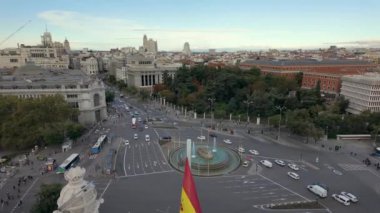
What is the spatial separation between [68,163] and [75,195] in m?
32.7

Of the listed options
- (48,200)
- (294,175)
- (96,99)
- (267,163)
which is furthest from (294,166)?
(96,99)

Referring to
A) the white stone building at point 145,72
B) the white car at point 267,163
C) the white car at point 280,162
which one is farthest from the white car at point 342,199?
the white stone building at point 145,72

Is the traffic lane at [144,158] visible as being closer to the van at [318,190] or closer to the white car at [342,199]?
the van at [318,190]

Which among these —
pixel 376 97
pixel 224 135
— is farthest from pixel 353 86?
pixel 224 135

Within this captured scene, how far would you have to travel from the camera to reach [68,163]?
122 ft

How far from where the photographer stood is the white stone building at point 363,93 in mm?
60906

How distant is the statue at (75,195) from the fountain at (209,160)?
96.1 ft

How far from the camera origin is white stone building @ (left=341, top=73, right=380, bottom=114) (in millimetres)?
60906

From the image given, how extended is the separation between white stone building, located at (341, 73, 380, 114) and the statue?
6583 cm

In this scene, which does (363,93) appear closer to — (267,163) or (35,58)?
(267,163)

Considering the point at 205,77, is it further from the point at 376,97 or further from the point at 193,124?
the point at 376,97

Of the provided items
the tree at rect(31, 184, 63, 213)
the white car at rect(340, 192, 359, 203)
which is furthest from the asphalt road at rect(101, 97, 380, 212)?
the tree at rect(31, 184, 63, 213)

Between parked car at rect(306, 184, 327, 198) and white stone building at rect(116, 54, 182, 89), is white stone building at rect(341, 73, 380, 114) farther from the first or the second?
white stone building at rect(116, 54, 182, 89)

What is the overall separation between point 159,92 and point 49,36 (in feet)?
439
